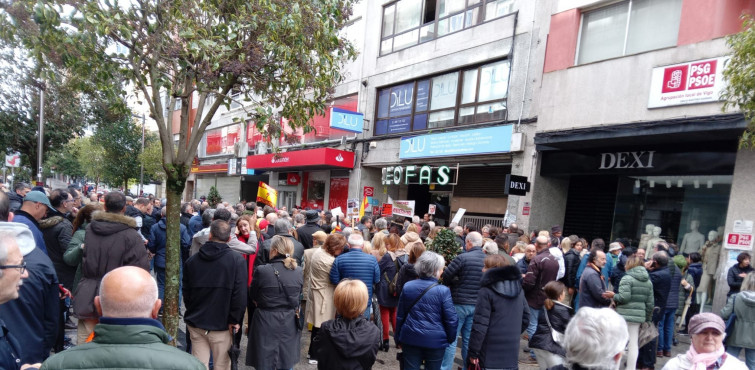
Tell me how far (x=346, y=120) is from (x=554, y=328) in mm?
12655

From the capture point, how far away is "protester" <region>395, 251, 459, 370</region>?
410cm

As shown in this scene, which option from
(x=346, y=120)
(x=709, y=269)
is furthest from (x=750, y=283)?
(x=346, y=120)

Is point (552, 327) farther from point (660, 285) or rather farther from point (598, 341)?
point (660, 285)

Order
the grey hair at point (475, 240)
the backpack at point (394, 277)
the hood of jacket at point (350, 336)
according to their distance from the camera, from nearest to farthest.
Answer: the hood of jacket at point (350, 336)
the grey hair at point (475, 240)
the backpack at point (394, 277)

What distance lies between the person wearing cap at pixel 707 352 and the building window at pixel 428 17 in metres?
11.6

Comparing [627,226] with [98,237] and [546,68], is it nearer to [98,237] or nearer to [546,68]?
[546,68]

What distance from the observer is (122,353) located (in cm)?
168

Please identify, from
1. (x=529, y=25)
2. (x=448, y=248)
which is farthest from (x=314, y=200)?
(x=448, y=248)

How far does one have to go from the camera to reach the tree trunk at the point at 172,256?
16.0 ft

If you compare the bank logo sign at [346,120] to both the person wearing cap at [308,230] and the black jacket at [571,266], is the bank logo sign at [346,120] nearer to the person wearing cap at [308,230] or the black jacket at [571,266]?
the person wearing cap at [308,230]

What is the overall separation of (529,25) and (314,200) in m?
12.9

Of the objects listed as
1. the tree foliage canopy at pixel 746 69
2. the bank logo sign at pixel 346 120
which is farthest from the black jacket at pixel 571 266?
the bank logo sign at pixel 346 120

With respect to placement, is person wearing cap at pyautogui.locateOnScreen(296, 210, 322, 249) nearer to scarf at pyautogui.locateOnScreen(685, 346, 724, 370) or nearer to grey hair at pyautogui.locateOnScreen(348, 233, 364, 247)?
grey hair at pyautogui.locateOnScreen(348, 233, 364, 247)

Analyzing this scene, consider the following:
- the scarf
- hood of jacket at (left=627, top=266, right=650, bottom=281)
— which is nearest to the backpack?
hood of jacket at (left=627, top=266, right=650, bottom=281)
